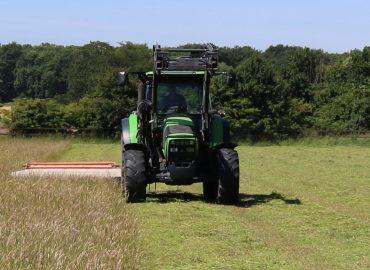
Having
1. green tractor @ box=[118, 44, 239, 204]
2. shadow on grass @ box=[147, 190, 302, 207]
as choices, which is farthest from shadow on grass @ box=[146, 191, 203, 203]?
green tractor @ box=[118, 44, 239, 204]

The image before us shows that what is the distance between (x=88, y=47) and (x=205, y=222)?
272 ft

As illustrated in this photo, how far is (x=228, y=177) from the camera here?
10492 mm

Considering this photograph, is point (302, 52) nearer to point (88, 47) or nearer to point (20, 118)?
point (88, 47)

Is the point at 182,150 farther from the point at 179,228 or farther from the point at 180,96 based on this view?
the point at 179,228

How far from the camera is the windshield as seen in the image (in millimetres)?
11219

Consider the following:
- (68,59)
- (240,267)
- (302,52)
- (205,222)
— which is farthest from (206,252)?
(68,59)

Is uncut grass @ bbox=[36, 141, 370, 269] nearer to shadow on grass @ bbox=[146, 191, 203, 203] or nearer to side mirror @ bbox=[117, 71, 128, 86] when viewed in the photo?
shadow on grass @ bbox=[146, 191, 203, 203]

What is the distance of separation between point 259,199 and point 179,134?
2229mm

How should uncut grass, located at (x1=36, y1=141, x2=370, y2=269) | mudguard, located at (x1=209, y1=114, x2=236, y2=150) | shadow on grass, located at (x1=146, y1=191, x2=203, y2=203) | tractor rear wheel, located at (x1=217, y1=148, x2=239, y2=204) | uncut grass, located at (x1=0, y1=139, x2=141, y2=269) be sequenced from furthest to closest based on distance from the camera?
shadow on grass, located at (x1=146, y1=191, x2=203, y2=203) → mudguard, located at (x1=209, y1=114, x2=236, y2=150) → tractor rear wheel, located at (x1=217, y1=148, x2=239, y2=204) → uncut grass, located at (x1=36, y1=141, x2=370, y2=269) → uncut grass, located at (x1=0, y1=139, x2=141, y2=269)

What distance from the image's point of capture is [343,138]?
38.6m

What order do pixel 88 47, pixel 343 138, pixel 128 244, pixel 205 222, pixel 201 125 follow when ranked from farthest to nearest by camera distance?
1. pixel 88 47
2. pixel 343 138
3. pixel 201 125
4. pixel 205 222
5. pixel 128 244

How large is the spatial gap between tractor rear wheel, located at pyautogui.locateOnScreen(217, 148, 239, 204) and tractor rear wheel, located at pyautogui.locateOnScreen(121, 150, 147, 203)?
50.3 inches

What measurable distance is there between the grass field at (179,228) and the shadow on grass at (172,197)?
0.02 metres

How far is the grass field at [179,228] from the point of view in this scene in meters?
5.79
